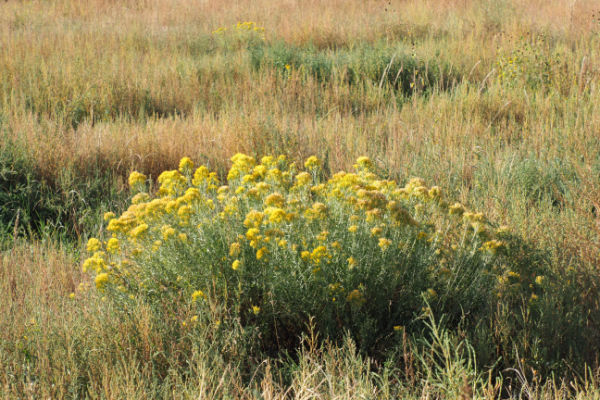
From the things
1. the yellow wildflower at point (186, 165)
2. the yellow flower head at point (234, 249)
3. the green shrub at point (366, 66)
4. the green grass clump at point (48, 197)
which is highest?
the green shrub at point (366, 66)

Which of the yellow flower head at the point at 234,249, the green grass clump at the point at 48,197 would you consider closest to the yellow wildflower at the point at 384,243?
the yellow flower head at the point at 234,249

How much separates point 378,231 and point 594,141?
323 cm

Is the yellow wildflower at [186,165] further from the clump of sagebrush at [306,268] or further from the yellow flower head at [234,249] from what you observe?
the yellow flower head at [234,249]

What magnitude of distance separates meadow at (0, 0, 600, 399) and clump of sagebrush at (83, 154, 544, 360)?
0.05ft

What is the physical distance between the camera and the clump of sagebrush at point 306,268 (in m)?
2.64

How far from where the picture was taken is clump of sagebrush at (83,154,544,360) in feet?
8.66

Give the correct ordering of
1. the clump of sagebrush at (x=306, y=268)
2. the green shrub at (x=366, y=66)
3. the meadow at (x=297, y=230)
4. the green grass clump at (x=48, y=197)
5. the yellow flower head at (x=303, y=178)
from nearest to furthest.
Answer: the meadow at (x=297, y=230), the clump of sagebrush at (x=306, y=268), the yellow flower head at (x=303, y=178), the green grass clump at (x=48, y=197), the green shrub at (x=366, y=66)

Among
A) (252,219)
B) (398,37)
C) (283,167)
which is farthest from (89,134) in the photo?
(398,37)

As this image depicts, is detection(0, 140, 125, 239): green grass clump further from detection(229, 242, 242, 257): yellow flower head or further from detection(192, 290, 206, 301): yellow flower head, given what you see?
detection(229, 242, 242, 257): yellow flower head

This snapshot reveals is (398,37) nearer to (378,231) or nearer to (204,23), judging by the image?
(204,23)

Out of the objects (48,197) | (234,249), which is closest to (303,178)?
(234,249)

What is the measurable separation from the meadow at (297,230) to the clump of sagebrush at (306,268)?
0.6 inches

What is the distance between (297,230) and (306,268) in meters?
0.20

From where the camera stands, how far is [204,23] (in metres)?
11.7
